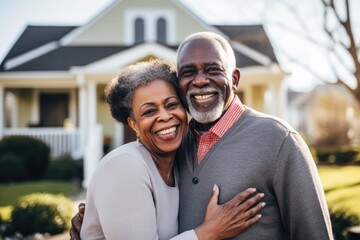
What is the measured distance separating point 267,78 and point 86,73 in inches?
263

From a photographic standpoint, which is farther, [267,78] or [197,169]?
[267,78]

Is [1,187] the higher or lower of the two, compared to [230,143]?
lower

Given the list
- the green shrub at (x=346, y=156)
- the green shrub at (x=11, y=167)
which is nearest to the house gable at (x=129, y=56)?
the green shrub at (x=11, y=167)

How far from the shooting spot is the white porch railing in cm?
1677

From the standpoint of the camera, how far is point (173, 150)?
2984 mm

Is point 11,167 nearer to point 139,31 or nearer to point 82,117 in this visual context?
point 82,117

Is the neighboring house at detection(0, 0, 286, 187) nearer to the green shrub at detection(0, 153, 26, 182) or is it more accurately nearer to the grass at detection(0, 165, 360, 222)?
the green shrub at detection(0, 153, 26, 182)

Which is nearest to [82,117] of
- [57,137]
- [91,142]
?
[57,137]

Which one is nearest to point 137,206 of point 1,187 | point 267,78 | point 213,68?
point 213,68

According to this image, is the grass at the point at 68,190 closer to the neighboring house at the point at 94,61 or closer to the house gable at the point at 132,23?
the neighboring house at the point at 94,61

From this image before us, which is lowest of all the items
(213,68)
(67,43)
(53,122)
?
(53,122)

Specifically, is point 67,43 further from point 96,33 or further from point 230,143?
point 230,143

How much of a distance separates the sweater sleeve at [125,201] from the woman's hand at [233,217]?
102mm

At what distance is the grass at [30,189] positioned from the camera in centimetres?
1180
